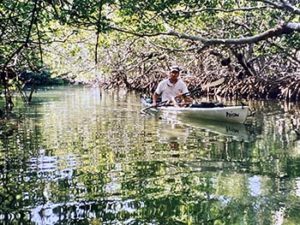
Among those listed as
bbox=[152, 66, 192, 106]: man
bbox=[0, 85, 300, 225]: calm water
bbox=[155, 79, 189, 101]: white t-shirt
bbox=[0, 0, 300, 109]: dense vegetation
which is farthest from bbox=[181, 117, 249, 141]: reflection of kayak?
bbox=[0, 0, 300, 109]: dense vegetation

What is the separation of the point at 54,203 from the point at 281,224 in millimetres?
1889

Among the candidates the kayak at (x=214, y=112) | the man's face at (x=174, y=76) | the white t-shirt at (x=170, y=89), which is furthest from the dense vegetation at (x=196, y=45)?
the kayak at (x=214, y=112)

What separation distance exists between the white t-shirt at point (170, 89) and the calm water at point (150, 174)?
132cm

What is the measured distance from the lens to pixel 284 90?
1952cm

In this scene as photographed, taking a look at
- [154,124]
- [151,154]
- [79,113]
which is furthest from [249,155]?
[79,113]

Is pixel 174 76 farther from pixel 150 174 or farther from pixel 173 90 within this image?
pixel 150 174

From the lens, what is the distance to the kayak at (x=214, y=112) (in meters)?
11.6

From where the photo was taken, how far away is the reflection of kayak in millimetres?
10438

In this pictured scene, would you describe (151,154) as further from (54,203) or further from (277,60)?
(277,60)

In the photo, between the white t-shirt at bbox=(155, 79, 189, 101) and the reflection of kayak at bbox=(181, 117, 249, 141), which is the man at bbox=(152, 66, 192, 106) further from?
the reflection of kayak at bbox=(181, 117, 249, 141)

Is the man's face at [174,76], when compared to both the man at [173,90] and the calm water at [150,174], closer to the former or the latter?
the man at [173,90]

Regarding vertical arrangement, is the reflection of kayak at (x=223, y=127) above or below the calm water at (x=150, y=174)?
above

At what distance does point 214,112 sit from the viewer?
11758 mm

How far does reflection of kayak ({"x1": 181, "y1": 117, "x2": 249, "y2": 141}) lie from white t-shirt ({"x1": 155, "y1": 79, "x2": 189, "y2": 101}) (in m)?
0.86
